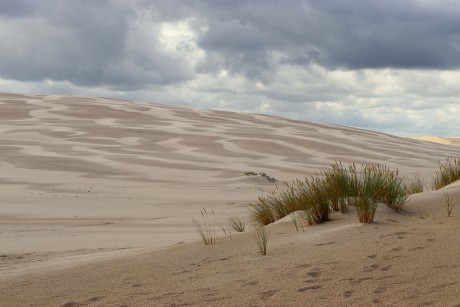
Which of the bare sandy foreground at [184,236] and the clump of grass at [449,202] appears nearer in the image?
the bare sandy foreground at [184,236]

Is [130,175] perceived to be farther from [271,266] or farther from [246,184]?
[271,266]

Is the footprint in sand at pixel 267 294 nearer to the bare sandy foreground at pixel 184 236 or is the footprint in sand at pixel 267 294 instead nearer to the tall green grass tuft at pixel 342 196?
the bare sandy foreground at pixel 184 236

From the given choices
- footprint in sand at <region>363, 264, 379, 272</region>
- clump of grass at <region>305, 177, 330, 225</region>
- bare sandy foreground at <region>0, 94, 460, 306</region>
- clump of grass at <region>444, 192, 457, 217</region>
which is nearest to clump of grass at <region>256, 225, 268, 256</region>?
bare sandy foreground at <region>0, 94, 460, 306</region>

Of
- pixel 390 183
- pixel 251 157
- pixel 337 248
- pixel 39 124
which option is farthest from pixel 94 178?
pixel 39 124

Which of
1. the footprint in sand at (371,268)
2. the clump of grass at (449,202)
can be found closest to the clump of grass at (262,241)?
the footprint in sand at (371,268)

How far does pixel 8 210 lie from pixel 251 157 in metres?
10.3

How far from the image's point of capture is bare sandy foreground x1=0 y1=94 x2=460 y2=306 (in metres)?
4.75

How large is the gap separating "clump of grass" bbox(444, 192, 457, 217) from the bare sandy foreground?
0.06m

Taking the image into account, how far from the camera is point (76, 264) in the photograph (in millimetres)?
6070

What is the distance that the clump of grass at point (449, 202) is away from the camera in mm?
6598

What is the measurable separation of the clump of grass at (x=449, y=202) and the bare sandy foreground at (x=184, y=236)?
0.20ft

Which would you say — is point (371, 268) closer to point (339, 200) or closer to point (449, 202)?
point (339, 200)

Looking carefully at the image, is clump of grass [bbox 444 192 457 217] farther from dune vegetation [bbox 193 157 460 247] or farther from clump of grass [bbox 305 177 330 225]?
clump of grass [bbox 305 177 330 225]

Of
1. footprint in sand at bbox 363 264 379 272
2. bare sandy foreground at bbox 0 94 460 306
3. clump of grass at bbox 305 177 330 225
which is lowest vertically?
bare sandy foreground at bbox 0 94 460 306
